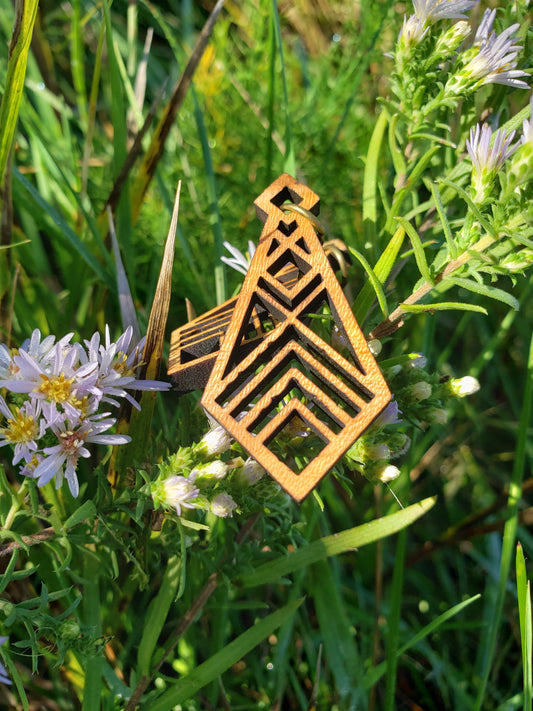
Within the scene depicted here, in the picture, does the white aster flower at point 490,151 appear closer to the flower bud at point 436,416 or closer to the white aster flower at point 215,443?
the flower bud at point 436,416

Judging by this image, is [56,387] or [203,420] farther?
[203,420]

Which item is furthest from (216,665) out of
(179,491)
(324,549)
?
(179,491)

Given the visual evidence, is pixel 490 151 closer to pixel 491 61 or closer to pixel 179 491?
pixel 491 61

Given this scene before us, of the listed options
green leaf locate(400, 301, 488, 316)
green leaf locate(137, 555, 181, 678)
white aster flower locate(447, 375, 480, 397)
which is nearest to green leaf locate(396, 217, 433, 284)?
green leaf locate(400, 301, 488, 316)

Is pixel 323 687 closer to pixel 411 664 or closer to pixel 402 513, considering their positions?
pixel 411 664

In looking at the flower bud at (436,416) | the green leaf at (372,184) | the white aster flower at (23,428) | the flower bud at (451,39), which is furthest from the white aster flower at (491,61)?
the white aster flower at (23,428)

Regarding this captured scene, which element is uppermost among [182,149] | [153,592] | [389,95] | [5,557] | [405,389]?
[389,95]

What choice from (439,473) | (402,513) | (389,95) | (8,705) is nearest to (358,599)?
(439,473)
